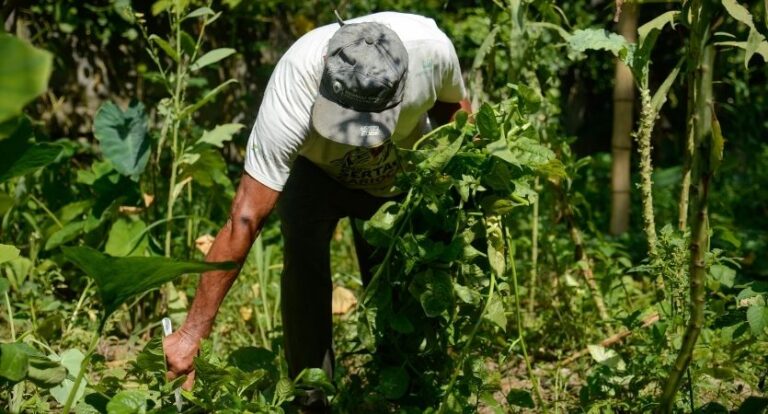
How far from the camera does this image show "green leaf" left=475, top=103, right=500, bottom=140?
6.89ft

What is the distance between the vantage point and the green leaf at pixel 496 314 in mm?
2082

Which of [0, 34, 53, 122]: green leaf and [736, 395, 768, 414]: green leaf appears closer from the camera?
[0, 34, 53, 122]: green leaf

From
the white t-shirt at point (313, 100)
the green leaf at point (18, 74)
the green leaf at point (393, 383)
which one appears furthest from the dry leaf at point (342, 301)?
the green leaf at point (18, 74)

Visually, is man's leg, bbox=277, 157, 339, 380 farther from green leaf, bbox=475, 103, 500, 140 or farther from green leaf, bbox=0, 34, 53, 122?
green leaf, bbox=0, 34, 53, 122

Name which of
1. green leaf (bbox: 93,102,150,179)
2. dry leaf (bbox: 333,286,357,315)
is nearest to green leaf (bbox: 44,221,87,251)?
green leaf (bbox: 93,102,150,179)

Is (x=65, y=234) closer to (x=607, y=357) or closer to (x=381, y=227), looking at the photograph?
(x=381, y=227)

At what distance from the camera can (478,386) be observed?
2.25 meters

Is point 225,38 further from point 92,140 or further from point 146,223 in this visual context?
point 146,223

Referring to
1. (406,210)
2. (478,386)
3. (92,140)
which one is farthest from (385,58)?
(92,140)

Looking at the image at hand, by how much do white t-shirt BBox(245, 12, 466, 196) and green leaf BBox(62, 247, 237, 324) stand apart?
69cm

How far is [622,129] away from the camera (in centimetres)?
387

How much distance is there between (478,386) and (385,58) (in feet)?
2.70

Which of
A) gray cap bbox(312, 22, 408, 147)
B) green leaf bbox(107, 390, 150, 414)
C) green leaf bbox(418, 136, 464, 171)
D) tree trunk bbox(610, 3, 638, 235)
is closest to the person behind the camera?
green leaf bbox(107, 390, 150, 414)

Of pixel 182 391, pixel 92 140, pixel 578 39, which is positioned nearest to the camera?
pixel 182 391
